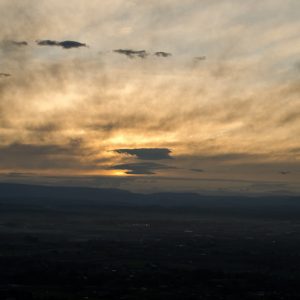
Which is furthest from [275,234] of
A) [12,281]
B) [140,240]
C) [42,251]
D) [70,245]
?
[12,281]

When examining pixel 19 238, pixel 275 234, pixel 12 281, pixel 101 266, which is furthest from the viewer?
pixel 275 234

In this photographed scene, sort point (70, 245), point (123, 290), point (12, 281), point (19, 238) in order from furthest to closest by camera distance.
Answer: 1. point (19, 238)
2. point (70, 245)
3. point (12, 281)
4. point (123, 290)

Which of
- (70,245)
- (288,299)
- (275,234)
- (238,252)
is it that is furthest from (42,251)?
(275,234)

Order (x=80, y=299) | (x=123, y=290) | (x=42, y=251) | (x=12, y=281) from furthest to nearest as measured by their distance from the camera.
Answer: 1. (x=42, y=251)
2. (x=12, y=281)
3. (x=123, y=290)
4. (x=80, y=299)

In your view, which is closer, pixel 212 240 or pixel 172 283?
pixel 172 283

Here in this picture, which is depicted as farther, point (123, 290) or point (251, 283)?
point (251, 283)

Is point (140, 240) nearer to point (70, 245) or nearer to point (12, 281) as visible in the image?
point (70, 245)

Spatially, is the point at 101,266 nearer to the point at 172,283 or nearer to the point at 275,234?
the point at 172,283

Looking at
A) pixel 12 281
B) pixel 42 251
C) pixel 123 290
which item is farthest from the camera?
pixel 42 251

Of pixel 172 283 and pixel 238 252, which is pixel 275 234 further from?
pixel 172 283
